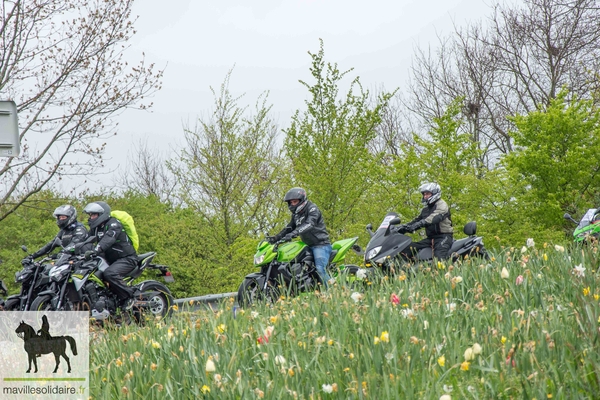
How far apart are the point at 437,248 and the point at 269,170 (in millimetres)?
12576

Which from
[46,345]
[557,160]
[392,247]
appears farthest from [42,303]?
[557,160]

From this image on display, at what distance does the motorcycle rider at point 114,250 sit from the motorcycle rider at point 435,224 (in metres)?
4.03

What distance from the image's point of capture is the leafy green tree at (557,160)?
17.7 metres

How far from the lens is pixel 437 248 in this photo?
959 cm

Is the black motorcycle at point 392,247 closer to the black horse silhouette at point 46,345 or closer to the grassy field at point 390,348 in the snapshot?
the grassy field at point 390,348

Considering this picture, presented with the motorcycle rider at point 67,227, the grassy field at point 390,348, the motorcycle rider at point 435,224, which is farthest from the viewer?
the motorcycle rider at point 67,227

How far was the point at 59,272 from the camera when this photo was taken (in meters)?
9.22

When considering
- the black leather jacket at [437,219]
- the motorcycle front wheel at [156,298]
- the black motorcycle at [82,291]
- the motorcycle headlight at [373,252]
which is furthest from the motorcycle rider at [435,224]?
the black motorcycle at [82,291]

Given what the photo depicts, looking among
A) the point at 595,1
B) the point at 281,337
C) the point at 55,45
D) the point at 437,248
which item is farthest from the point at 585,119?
the point at 281,337

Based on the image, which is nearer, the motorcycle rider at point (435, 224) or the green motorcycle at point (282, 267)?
the green motorcycle at point (282, 267)

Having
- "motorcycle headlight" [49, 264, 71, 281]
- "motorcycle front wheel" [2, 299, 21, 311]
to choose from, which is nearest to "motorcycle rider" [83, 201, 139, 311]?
"motorcycle headlight" [49, 264, 71, 281]

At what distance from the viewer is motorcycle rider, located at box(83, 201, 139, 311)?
9.56 meters

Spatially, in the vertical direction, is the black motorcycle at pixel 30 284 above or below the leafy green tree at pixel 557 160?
below

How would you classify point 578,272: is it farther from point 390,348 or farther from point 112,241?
point 112,241
